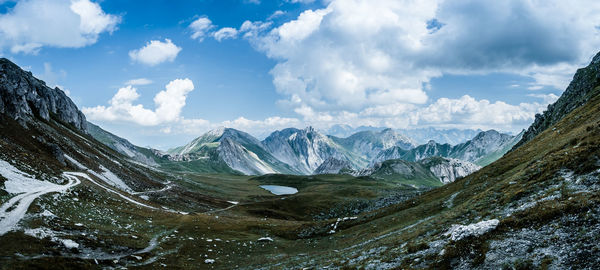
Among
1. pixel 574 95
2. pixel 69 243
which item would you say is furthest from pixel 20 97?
pixel 574 95

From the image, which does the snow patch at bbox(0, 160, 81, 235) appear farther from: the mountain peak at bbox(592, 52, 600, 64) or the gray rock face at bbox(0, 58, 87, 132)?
the mountain peak at bbox(592, 52, 600, 64)

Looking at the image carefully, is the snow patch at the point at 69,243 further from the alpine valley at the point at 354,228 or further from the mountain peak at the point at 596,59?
the mountain peak at the point at 596,59

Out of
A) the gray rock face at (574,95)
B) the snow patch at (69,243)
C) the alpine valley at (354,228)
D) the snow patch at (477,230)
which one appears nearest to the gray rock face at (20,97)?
the alpine valley at (354,228)

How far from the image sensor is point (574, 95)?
95.9 m

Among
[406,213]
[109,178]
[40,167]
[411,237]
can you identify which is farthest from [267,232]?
[109,178]

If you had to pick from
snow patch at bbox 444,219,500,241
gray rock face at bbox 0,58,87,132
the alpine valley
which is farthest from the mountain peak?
gray rock face at bbox 0,58,87,132

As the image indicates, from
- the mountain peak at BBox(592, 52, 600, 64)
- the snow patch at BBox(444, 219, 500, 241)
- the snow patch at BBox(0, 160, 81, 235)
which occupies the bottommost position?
the snow patch at BBox(444, 219, 500, 241)

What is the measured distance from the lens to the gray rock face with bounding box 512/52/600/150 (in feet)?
281

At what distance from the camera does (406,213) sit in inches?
2002

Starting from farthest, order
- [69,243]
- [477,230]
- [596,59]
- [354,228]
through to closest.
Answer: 1. [596,59]
2. [354,228]
3. [69,243]
4. [477,230]

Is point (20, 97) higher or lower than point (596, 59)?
higher

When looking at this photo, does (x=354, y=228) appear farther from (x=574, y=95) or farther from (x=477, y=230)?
(x=574, y=95)

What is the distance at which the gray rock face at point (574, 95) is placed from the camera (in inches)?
3371

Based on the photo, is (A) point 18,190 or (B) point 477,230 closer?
(B) point 477,230
